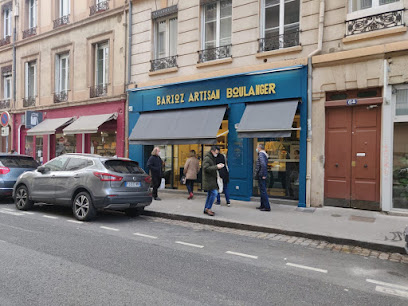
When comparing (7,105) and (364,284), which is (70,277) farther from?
(7,105)

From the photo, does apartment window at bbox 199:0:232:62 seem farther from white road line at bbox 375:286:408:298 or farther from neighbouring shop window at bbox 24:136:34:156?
neighbouring shop window at bbox 24:136:34:156

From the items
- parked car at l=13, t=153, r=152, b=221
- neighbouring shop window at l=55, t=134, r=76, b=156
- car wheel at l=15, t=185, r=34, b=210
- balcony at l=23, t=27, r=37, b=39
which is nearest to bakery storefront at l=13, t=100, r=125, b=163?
neighbouring shop window at l=55, t=134, r=76, b=156

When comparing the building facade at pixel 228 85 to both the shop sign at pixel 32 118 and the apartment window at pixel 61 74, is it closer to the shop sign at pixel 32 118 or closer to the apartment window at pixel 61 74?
the apartment window at pixel 61 74

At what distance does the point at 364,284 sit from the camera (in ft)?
13.3

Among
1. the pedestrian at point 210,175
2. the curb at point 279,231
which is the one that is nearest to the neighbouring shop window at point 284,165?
the pedestrian at point 210,175

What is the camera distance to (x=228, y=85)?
10.5 m

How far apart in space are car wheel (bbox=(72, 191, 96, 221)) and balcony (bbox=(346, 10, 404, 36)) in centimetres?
781

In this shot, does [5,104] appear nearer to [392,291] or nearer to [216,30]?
[216,30]

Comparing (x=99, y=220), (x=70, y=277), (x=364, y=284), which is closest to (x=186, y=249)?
(x=70, y=277)

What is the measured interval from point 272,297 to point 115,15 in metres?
13.2

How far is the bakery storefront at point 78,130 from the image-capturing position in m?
13.5

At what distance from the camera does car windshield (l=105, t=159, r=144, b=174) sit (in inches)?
302

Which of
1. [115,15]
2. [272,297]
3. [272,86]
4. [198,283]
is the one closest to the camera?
[272,297]

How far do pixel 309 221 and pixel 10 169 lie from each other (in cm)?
891
